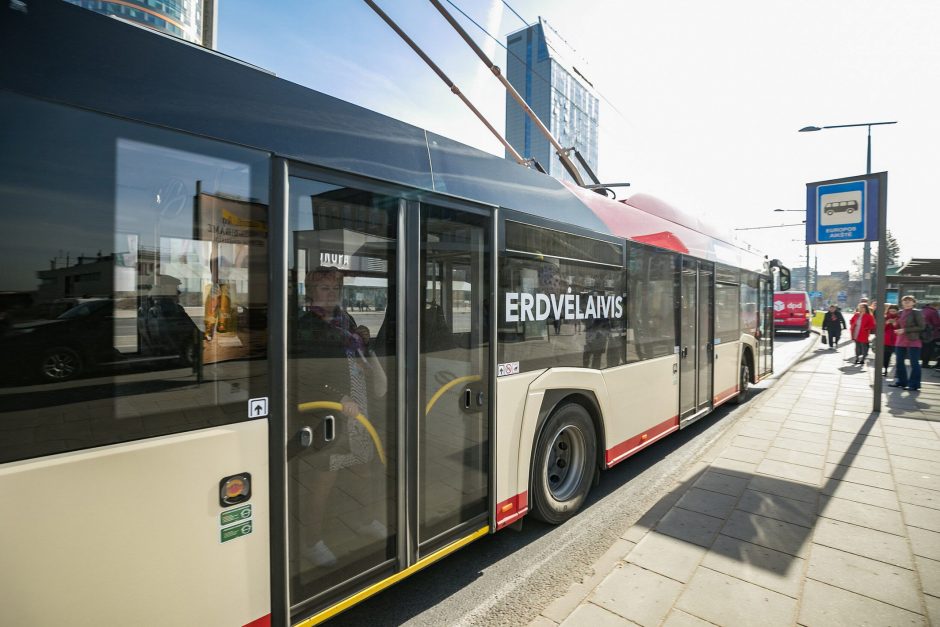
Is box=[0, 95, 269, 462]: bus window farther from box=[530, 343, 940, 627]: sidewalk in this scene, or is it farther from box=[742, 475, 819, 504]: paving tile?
box=[742, 475, 819, 504]: paving tile

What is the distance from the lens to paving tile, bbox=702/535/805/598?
3.07 m

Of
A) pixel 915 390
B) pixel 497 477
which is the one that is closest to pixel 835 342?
pixel 915 390

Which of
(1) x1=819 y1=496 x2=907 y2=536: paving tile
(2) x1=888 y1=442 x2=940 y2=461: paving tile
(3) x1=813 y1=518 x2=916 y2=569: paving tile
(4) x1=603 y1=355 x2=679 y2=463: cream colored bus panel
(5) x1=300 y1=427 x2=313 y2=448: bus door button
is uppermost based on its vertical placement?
(5) x1=300 y1=427 x2=313 y2=448: bus door button

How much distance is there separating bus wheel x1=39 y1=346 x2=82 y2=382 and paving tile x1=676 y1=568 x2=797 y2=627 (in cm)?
330

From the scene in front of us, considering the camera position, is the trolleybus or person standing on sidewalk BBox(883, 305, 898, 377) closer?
the trolleybus

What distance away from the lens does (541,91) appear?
6.70 meters

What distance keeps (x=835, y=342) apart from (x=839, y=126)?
9.33 meters

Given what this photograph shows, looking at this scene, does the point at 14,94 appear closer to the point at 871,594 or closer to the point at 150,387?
the point at 150,387

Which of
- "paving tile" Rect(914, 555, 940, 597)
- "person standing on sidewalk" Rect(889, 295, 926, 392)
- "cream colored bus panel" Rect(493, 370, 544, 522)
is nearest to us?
"paving tile" Rect(914, 555, 940, 597)

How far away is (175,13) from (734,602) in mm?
6000

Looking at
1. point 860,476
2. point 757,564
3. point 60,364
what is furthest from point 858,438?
point 60,364

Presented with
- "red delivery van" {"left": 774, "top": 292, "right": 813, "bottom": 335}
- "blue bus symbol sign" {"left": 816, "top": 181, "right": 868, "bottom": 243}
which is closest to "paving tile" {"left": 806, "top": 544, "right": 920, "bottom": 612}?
"blue bus symbol sign" {"left": 816, "top": 181, "right": 868, "bottom": 243}

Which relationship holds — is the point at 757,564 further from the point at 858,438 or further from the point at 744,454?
the point at 858,438

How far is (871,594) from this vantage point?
9.68 feet
